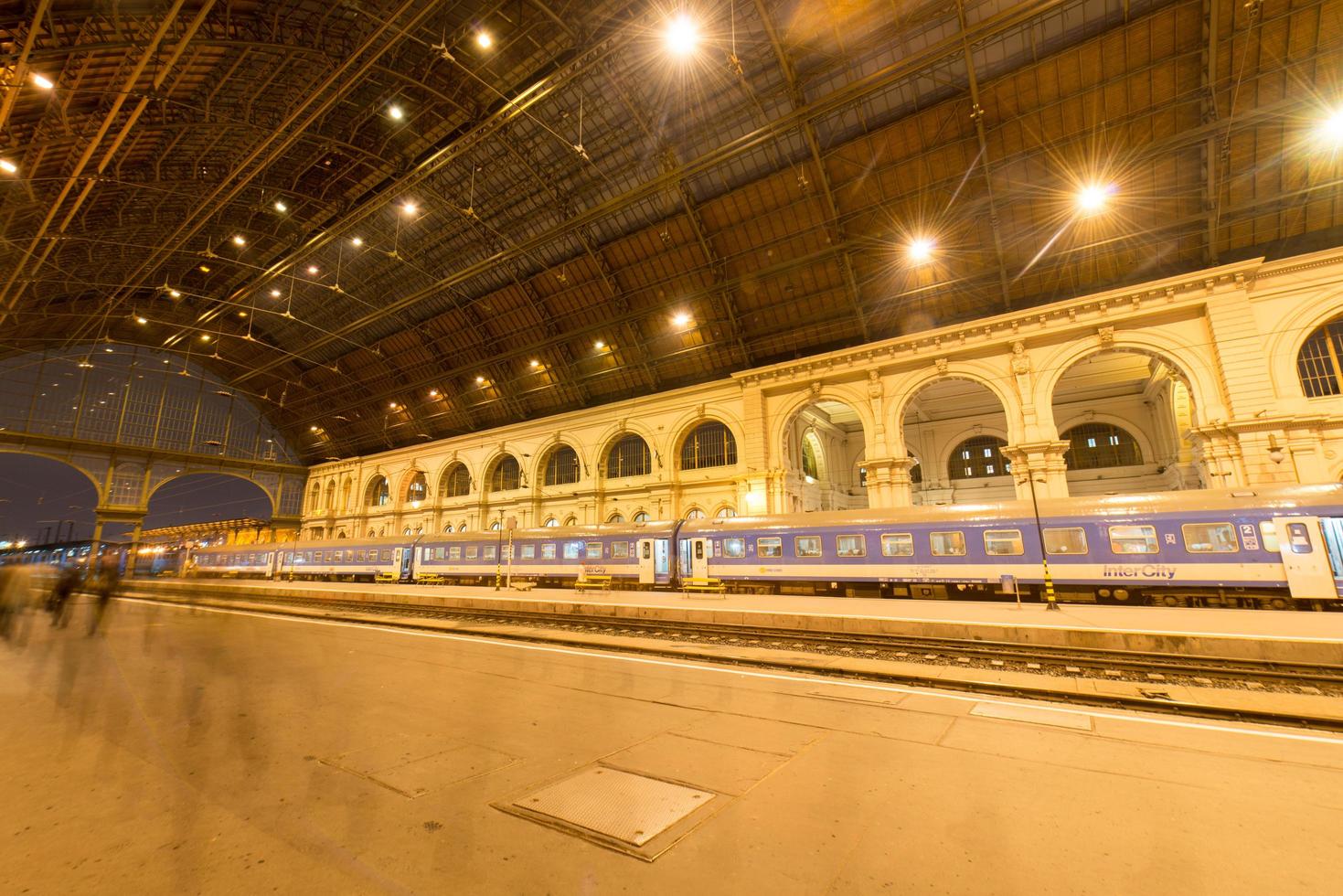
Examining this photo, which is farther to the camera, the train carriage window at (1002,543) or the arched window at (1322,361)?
the arched window at (1322,361)

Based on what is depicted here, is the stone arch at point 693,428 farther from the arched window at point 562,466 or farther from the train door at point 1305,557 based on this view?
the train door at point 1305,557

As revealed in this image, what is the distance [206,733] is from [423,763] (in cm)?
249

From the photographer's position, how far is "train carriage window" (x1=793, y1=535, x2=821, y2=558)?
1858 cm

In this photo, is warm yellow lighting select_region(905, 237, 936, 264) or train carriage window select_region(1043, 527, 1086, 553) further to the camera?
warm yellow lighting select_region(905, 237, 936, 264)

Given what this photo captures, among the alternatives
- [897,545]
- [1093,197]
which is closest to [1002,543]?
[897,545]

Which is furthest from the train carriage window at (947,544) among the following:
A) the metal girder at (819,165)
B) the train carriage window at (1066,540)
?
the metal girder at (819,165)

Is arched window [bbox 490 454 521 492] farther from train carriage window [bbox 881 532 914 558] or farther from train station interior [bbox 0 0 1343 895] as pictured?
train carriage window [bbox 881 532 914 558]

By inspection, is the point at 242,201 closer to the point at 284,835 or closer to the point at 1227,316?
the point at 284,835

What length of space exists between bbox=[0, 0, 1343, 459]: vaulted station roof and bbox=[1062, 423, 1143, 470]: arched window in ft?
41.8

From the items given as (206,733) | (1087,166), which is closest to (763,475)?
(1087,166)

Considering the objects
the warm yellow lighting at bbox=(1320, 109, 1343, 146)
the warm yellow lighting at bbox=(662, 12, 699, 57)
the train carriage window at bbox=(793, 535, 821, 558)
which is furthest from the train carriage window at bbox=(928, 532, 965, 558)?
the warm yellow lighting at bbox=(1320, 109, 1343, 146)

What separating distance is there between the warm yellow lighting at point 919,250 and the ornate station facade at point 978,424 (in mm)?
3539

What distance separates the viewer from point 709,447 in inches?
1242

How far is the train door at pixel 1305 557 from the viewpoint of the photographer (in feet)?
40.0
